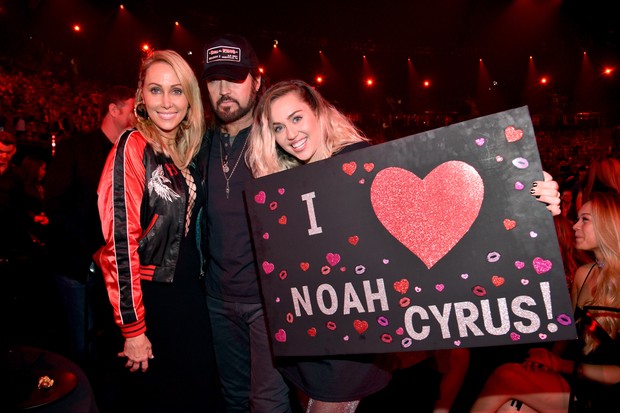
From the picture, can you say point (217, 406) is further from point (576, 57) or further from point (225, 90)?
point (576, 57)

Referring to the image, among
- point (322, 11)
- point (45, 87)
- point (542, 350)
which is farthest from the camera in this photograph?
point (322, 11)

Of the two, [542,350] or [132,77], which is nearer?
[542,350]

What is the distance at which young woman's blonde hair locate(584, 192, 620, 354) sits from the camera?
2082 millimetres

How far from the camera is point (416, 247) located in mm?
1425

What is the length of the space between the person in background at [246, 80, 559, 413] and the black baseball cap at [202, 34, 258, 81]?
0.33 meters

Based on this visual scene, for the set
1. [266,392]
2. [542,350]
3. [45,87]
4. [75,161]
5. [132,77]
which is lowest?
[542,350]

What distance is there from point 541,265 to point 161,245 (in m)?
1.43

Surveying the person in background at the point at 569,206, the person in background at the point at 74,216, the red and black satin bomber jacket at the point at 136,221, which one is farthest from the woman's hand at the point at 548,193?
the person in background at the point at 569,206

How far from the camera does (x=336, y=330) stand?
1522 mm

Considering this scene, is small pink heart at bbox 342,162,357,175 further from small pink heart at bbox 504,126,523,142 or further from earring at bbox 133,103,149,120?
earring at bbox 133,103,149,120

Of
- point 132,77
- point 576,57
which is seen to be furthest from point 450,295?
point 576,57

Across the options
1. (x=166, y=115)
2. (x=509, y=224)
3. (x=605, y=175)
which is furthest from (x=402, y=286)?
(x=605, y=175)

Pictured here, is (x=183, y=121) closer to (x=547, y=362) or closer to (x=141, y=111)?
(x=141, y=111)

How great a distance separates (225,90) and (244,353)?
133 cm
